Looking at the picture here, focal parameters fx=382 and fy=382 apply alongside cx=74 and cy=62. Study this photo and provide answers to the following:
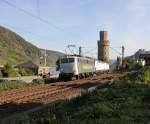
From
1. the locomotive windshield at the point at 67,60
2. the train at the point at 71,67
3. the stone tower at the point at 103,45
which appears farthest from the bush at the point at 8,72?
the stone tower at the point at 103,45

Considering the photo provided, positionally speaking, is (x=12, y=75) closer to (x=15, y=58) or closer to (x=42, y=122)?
(x=42, y=122)

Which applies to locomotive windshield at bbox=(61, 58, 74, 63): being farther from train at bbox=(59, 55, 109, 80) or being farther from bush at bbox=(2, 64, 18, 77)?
bush at bbox=(2, 64, 18, 77)

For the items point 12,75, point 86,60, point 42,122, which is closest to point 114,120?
point 42,122

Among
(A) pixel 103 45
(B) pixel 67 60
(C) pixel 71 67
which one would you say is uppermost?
(A) pixel 103 45

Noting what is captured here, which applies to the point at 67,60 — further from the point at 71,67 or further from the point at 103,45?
the point at 103,45

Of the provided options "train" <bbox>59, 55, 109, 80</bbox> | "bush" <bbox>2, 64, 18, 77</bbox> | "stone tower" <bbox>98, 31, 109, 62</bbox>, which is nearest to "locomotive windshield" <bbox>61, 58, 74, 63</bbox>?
"train" <bbox>59, 55, 109, 80</bbox>

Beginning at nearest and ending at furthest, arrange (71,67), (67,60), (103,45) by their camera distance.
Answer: (71,67), (67,60), (103,45)

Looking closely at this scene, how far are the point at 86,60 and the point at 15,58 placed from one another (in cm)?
14422

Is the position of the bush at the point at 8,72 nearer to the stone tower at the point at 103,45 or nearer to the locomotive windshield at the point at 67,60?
the locomotive windshield at the point at 67,60

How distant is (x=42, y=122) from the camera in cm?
1212

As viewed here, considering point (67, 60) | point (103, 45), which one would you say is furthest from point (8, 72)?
point (103, 45)

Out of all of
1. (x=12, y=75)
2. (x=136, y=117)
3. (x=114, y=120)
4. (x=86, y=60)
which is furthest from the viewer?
(x=12, y=75)

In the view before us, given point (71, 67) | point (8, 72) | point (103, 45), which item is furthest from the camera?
point (103, 45)

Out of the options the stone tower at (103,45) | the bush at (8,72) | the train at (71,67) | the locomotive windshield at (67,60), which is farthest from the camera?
the stone tower at (103,45)
